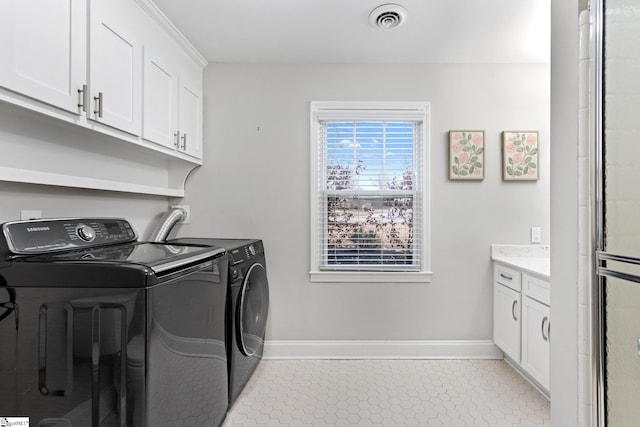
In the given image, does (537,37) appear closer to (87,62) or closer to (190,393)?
(87,62)

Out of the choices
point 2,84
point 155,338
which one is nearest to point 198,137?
point 2,84

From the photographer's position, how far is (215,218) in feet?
8.66

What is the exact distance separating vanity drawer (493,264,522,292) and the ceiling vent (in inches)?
72.8

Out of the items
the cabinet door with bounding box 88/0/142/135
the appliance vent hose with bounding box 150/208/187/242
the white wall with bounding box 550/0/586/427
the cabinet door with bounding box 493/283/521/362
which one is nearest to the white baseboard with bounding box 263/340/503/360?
the cabinet door with bounding box 493/283/521/362

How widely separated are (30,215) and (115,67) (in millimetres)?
789

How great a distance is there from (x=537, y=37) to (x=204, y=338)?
9.16 ft

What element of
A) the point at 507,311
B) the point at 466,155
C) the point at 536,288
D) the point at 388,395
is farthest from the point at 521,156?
the point at 388,395

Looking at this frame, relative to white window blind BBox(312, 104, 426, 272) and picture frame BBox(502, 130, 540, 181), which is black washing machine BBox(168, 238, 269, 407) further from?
picture frame BBox(502, 130, 540, 181)

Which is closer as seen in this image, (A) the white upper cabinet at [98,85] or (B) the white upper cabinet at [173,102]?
(A) the white upper cabinet at [98,85]

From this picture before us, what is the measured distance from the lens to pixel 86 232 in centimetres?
151

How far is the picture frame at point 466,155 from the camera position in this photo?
2.59 m

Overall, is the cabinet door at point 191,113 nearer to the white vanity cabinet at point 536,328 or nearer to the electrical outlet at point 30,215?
the electrical outlet at point 30,215

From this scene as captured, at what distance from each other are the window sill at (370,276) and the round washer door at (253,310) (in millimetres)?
455

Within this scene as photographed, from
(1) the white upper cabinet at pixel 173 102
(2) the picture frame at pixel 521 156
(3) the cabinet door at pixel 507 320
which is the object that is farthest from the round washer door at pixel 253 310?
(2) the picture frame at pixel 521 156
